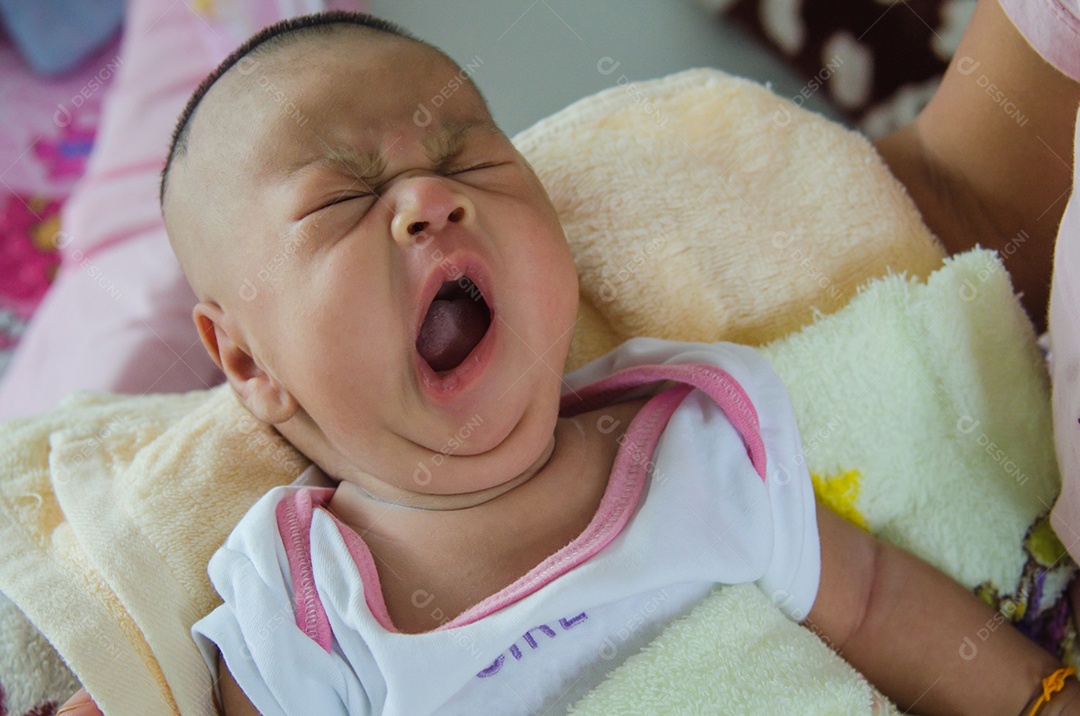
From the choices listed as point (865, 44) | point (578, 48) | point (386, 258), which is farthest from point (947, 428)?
point (578, 48)

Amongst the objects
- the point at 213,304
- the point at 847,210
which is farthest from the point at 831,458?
the point at 213,304

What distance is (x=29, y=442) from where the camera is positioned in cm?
100

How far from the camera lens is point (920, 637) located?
91cm

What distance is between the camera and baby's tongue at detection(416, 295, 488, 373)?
0.87m

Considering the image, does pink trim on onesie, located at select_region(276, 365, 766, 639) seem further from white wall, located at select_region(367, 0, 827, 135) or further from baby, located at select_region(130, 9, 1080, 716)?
white wall, located at select_region(367, 0, 827, 135)

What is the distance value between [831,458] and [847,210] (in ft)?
1.05

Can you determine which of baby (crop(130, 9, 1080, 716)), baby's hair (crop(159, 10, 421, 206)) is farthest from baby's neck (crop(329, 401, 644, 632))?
baby's hair (crop(159, 10, 421, 206))

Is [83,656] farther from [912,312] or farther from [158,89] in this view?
[158,89]

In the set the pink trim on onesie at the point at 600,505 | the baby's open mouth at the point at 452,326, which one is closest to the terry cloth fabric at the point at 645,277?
the pink trim on onesie at the point at 600,505

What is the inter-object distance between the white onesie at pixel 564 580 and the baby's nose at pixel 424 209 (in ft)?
0.98

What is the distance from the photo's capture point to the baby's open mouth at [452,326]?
0.87 metres

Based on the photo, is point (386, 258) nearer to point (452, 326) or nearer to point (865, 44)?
point (452, 326)

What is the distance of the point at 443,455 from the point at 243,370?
0.25 metres

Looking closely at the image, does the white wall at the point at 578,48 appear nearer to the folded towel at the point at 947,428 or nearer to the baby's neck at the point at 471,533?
the folded towel at the point at 947,428
